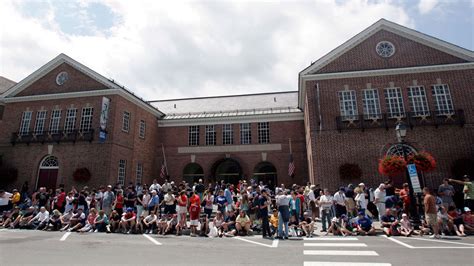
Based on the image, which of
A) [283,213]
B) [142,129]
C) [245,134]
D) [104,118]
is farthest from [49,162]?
[283,213]

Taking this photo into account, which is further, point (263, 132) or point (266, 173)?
point (263, 132)

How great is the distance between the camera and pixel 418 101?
17.0 metres

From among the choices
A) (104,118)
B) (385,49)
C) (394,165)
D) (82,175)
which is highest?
(385,49)

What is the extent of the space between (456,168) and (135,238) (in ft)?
55.7

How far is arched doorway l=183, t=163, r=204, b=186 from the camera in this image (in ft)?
78.1

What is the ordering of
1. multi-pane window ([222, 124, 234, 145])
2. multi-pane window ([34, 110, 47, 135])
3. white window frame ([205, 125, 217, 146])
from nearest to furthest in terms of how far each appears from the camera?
multi-pane window ([34, 110, 47, 135]), multi-pane window ([222, 124, 234, 145]), white window frame ([205, 125, 217, 146])

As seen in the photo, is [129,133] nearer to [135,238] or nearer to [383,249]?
[135,238]

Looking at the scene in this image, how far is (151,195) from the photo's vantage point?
13.1 metres

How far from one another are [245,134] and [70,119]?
1399 cm

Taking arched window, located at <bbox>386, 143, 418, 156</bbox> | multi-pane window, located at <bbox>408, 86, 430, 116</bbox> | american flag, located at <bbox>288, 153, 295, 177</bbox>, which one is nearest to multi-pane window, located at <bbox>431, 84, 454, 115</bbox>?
multi-pane window, located at <bbox>408, 86, 430, 116</bbox>

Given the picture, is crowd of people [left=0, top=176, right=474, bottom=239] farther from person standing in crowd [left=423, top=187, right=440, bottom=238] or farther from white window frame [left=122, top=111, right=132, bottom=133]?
white window frame [left=122, top=111, right=132, bottom=133]

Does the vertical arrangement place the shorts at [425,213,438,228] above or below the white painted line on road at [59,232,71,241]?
above

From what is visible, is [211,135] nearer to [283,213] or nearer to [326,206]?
[326,206]

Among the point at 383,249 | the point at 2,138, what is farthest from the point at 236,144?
the point at 2,138
